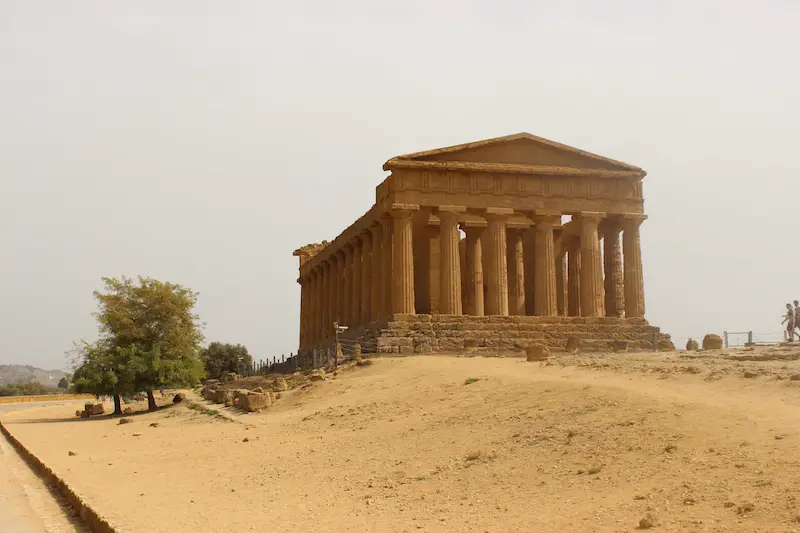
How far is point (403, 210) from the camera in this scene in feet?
128

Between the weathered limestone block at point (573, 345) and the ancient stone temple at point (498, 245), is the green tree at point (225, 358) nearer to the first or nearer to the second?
the ancient stone temple at point (498, 245)

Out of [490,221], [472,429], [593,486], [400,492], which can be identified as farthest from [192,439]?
[490,221]

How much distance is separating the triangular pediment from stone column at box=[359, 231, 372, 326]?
7998 millimetres

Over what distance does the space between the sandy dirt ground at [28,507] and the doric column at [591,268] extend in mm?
26907

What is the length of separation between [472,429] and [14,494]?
9.61m

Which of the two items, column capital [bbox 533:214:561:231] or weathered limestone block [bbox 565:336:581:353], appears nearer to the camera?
weathered limestone block [bbox 565:336:581:353]

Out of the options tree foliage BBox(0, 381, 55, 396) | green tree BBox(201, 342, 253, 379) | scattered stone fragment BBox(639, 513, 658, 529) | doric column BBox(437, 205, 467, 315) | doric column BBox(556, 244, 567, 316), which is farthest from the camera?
tree foliage BBox(0, 381, 55, 396)

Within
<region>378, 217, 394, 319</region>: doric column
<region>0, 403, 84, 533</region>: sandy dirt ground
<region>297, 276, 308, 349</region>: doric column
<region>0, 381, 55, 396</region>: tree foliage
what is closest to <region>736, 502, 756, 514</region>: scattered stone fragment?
<region>0, 403, 84, 533</region>: sandy dirt ground

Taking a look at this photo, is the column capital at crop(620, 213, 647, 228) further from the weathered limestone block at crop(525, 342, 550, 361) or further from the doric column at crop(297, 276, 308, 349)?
the doric column at crop(297, 276, 308, 349)

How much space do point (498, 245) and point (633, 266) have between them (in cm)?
699

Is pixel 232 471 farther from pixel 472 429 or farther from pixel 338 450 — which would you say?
pixel 472 429

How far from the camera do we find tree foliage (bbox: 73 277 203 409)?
40.7 metres

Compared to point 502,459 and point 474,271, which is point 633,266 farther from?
point 502,459

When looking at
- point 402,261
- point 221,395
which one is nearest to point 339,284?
point 402,261
